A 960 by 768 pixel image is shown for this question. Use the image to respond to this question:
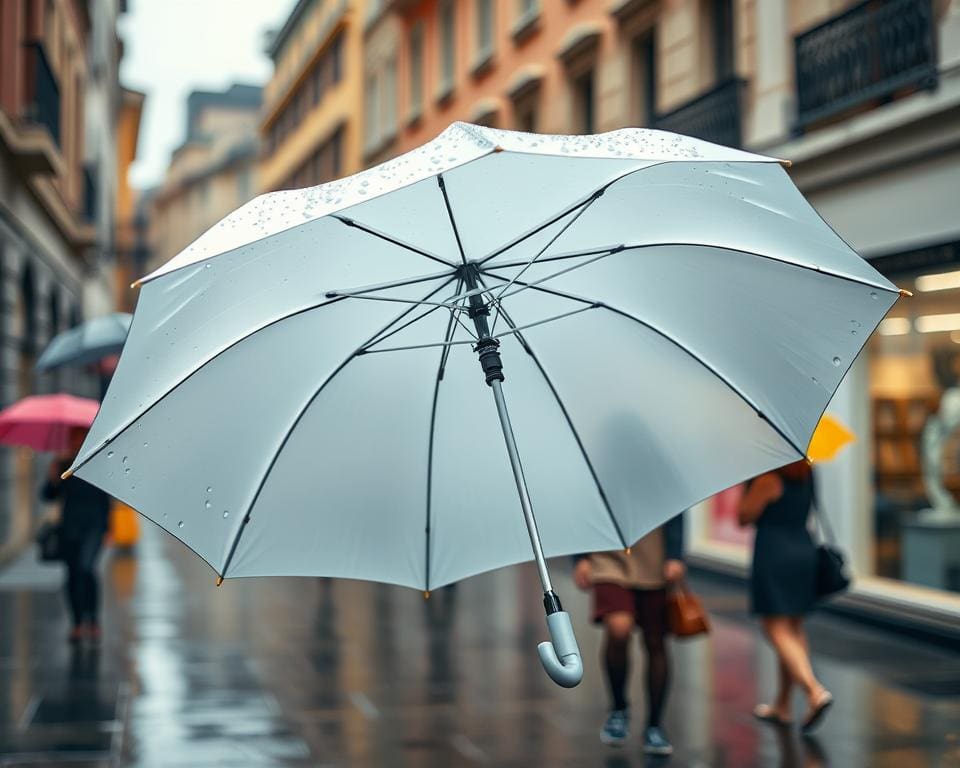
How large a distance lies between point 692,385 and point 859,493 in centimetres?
864

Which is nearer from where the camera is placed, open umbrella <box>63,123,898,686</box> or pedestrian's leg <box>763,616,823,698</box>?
open umbrella <box>63,123,898,686</box>

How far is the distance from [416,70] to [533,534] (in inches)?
1091

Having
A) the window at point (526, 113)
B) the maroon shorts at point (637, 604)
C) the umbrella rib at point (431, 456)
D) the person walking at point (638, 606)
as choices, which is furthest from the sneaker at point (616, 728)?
the window at point (526, 113)

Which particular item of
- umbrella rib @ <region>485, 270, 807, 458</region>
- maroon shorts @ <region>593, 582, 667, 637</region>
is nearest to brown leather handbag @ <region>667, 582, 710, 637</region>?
maroon shorts @ <region>593, 582, 667, 637</region>

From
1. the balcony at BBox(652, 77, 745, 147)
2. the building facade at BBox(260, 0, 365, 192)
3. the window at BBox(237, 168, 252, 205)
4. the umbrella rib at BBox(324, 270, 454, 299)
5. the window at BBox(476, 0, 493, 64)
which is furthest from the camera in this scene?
the window at BBox(237, 168, 252, 205)

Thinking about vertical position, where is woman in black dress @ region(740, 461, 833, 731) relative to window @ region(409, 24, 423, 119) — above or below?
below

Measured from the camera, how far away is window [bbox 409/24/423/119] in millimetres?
29766

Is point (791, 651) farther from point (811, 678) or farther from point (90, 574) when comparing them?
point (90, 574)

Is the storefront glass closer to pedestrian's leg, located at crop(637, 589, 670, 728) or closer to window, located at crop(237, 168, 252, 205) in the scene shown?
pedestrian's leg, located at crop(637, 589, 670, 728)

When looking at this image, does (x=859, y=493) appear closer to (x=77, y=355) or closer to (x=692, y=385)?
(x=77, y=355)

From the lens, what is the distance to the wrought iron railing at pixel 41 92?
1716cm

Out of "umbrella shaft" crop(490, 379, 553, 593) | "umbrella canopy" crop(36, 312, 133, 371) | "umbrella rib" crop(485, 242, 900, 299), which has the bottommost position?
"umbrella shaft" crop(490, 379, 553, 593)

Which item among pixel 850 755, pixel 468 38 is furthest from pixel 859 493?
pixel 468 38

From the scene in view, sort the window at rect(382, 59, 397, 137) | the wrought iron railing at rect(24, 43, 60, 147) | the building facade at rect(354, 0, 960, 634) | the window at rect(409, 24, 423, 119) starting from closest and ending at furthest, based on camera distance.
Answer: the building facade at rect(354, 0, 960, 634) → the wrought iron railing at rect(24, 43, 60, 147) → the window at rect(409, 24, 423, 119) → the window at rect(382, 59, 397, 137)
